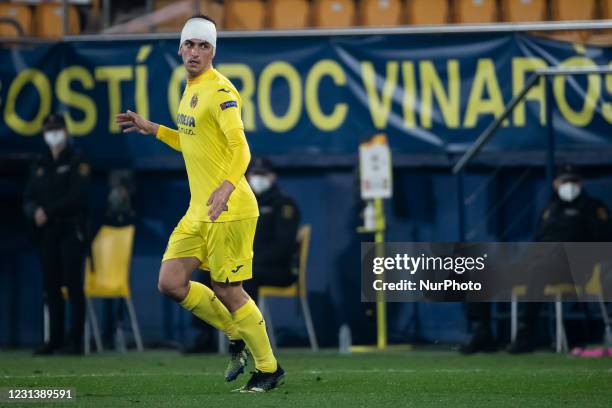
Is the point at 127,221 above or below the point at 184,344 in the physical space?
above

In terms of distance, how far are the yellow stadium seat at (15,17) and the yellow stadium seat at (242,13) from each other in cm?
224

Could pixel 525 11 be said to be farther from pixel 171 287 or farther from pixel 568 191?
pixel 171 287

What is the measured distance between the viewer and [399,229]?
13703 millimetres

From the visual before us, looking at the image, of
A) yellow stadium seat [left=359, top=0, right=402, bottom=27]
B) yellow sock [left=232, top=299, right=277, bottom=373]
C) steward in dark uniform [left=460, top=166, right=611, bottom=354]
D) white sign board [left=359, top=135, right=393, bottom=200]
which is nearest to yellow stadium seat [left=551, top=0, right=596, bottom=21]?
yellow stadium seat [left=359, top=0, right=402, bottom=27]

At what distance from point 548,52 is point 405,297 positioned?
3.29 m

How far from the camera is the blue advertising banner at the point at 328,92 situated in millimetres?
13234

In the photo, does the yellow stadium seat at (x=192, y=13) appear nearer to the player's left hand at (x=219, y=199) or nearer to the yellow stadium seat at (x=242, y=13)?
the yellow stadium seat at (x=242, y=13)

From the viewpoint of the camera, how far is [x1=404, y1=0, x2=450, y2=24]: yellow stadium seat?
47.7ft

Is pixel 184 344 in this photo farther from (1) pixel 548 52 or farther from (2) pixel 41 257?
(1) pixel 548 52

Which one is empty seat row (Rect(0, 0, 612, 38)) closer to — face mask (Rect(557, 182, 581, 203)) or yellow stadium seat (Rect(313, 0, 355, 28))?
yellow stadium seat (Rect(313, 0, 355, 28))

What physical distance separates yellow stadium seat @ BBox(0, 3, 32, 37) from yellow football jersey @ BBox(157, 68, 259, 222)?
770 cm

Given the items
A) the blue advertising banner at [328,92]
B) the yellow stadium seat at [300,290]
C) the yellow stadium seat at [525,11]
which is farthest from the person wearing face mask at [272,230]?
the yellow stadium seat at [525,11]

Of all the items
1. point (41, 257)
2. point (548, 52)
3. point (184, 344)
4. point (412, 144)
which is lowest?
point (184, 344)

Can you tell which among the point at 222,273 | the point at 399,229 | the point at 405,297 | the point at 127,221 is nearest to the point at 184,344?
the point at 127,221
